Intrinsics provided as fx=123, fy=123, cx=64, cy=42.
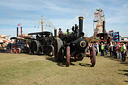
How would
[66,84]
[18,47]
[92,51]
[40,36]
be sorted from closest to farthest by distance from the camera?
1. [66,84]
2. [92,51]
3. [40,36]
4. [18,47]

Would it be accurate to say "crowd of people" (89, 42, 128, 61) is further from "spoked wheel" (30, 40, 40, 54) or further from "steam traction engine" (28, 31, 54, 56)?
"spoked wheel" (30, 40, 40, 54)

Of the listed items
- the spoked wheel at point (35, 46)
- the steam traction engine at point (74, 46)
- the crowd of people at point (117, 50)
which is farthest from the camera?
the spoked wheel at point (35, 46)

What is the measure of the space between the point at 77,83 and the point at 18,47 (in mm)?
12870

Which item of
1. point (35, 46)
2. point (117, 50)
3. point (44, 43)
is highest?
point (44, 43)

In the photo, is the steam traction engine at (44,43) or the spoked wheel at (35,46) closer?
the steam traction engine at (44,43)

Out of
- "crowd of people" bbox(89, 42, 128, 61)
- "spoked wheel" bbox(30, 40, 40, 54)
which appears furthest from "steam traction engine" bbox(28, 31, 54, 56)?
"crowd of people" bbox(89, 42, 128, 61)

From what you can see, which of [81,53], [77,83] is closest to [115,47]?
[81,53]

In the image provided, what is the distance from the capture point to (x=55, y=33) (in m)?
11.9

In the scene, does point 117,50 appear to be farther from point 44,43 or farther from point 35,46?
point 35,46

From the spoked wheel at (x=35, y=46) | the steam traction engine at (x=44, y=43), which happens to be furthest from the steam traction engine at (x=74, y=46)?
the spoked wheel at (x=35, y=46)

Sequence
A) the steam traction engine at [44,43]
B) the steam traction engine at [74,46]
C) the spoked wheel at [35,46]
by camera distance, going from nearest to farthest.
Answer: the steam traction engine at [74,46], the steam traction engine at [44,43], the spoked wheel at [35,46]

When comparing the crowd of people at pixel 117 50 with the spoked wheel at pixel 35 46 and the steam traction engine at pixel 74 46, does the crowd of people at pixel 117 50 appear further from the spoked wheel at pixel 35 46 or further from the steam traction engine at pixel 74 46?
the spoked wheel at pixel 35 46

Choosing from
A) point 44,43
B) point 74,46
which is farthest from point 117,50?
point 44,43

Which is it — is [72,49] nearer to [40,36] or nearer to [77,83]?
[77,83]
